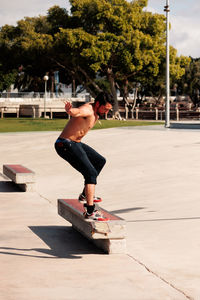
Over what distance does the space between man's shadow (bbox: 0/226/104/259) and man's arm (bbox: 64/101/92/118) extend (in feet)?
5.00

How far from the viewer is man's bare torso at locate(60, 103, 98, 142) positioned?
6.24m

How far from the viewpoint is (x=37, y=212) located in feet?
29.3

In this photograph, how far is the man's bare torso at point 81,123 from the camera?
6237 mm

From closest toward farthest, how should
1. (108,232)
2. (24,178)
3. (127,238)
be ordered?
(108,232), (127,238), (24,178)

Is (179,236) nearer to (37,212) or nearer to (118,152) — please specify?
(37,212)

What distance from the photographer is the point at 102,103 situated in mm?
6289

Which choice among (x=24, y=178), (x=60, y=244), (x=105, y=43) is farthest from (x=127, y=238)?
(x=105, y=43)

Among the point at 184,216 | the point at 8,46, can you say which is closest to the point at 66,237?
the point at 184,216

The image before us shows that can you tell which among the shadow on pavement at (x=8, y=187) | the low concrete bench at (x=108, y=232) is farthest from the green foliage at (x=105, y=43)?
the low concrete bench at (x=108, y=232)

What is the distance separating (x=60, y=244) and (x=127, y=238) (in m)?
0.88

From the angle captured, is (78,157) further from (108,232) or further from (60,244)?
(60,244)

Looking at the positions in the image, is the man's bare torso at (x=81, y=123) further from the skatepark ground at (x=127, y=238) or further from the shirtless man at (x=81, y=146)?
the skatepark ground at (x=127, y=238)

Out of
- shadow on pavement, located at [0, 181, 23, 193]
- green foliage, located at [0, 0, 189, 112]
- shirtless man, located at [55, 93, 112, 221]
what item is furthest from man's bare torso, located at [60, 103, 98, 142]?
green foliage, located at [0, 0, 189, 112]

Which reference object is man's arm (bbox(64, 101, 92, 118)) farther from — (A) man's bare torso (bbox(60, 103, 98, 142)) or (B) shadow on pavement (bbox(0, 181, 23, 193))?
(B) shadow on pavement (bbox(0, 181, 23, 193))
